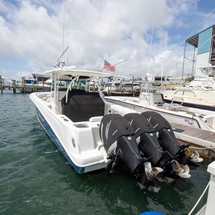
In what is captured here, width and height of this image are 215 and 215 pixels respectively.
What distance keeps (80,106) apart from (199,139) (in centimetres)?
378

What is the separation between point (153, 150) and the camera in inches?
145

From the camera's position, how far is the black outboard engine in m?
3.53

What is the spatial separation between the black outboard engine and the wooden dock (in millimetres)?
2195

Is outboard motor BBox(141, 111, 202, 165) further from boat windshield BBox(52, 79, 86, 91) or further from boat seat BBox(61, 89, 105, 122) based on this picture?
boat windshield BBox(52, 79, 86, 91)

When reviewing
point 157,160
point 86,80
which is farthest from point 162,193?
point 86,80

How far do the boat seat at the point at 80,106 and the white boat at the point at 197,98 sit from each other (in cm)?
624

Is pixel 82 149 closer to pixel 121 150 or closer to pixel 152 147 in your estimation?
pixel 121 150

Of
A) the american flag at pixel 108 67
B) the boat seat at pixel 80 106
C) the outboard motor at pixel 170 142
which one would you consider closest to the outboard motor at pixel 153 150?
the outboard motor at pixel 170 142

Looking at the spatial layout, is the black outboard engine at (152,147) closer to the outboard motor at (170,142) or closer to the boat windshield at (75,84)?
the outboard motor at (170,142)

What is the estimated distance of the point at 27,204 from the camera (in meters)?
3.31

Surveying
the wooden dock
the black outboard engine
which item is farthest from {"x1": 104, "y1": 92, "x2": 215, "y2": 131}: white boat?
the black outboard engine

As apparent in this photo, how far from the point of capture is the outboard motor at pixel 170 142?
3.99 m

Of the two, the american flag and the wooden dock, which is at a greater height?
the american flag

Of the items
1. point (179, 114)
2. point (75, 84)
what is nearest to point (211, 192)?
point (75, 84)
